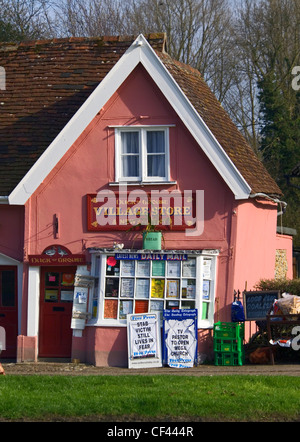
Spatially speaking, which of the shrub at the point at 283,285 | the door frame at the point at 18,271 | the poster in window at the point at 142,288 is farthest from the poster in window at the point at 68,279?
the shrub at the point at 283,285

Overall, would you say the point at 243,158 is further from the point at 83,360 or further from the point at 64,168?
the point at 83,360

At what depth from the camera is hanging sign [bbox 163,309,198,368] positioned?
1678cm

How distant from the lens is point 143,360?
16.9 meters

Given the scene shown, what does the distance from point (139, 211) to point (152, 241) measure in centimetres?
82

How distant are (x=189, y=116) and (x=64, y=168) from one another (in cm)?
311

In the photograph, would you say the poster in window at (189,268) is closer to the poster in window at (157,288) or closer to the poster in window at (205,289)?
the poster in window at (205,289)

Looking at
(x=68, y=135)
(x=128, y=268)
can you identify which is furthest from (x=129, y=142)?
(x=128, y=268)

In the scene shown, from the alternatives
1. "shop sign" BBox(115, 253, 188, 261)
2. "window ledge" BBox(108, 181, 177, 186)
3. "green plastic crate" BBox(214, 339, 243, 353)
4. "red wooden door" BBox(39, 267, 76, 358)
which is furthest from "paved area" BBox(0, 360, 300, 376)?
"window ledge" BBox(108, 181, 177, 186)

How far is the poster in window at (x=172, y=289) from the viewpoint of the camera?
17.4m

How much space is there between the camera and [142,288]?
1747 cm

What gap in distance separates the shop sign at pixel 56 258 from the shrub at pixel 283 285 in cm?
421

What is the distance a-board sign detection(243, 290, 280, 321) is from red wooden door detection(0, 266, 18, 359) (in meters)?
5.45

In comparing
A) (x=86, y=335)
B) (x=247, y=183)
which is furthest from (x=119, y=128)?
(x=86, y=335)

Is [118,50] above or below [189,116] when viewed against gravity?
above
